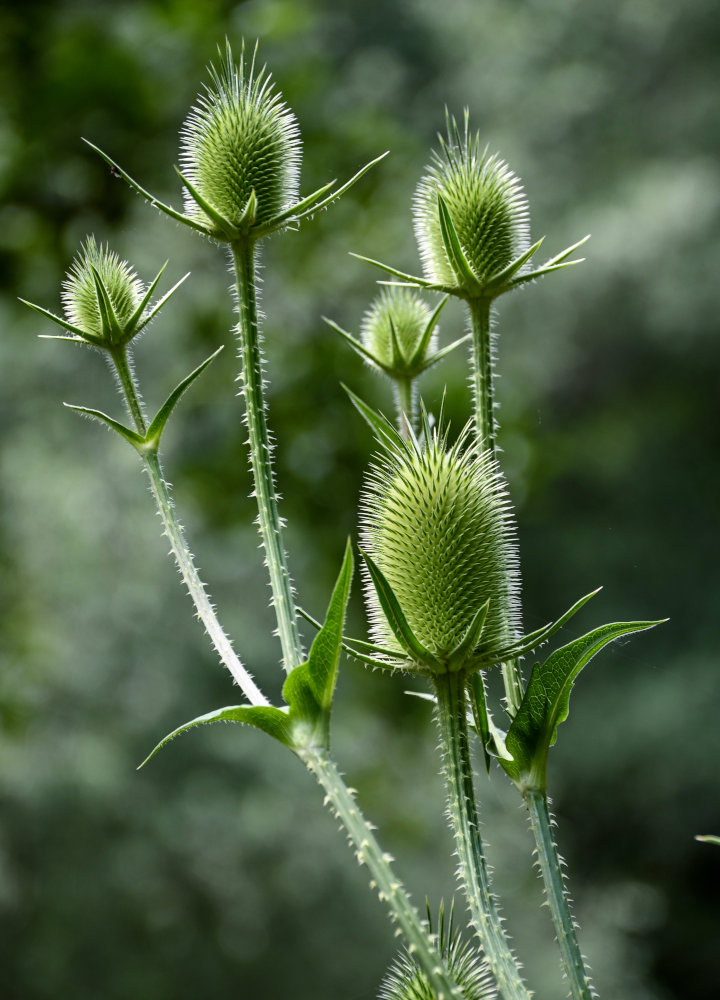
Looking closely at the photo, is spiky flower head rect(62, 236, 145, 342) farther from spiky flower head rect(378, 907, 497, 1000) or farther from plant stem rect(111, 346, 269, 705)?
spiky flower head rect(378, 907, 497, 1000)

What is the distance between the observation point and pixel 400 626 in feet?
1.70

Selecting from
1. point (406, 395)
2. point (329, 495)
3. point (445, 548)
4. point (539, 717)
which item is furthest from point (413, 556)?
point (329, 495)

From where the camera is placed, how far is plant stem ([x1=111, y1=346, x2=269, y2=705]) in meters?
0.56

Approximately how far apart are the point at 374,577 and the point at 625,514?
14.7 feet

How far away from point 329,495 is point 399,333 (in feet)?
12.0

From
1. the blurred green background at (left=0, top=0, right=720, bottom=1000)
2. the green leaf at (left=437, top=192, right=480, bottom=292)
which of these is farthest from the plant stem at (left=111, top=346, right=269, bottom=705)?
the blurred green background at (left=0, top=0, right=720, bottom=1000)

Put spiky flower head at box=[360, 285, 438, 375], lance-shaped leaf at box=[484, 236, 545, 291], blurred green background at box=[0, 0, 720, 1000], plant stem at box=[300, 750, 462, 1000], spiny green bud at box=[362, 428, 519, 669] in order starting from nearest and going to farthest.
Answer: plant stem at box=[300, 750, 462, 1000], spiny green bud at box=[362, 428, 519, 669], lance-shaped leaf at box=[484, 236, 545, 291], spiky flower head at box=[360, 285, 438, 375], blurred green background at box=[0, 0, 720, 1000]

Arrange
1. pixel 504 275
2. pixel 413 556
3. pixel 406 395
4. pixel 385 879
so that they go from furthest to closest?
pixel 406 395 → pixel 504 275 → pixel 413 556 → pixel 385 879

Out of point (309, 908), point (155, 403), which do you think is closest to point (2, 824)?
point (309, 908)

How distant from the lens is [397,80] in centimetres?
468

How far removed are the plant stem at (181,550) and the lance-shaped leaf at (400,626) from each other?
8 centimetres

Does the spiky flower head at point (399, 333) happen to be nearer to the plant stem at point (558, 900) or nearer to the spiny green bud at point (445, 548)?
the spiny green bud at point (445, 548)

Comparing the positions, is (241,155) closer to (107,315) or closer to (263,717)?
(107,315)

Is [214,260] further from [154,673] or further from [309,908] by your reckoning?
[309,908]
